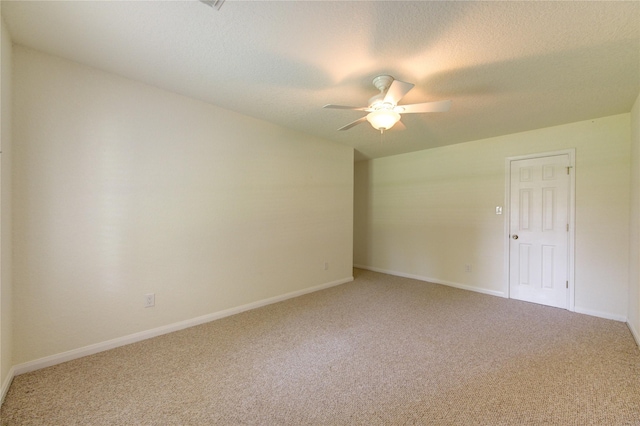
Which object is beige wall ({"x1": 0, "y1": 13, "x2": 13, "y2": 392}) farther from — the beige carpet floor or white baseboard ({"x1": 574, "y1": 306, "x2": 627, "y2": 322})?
white baseboard ({"x1": 574, "y1": 306, "x2": 627, "y2": 322})

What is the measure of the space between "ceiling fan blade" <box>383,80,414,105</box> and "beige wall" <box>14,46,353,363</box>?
1792 millimetres

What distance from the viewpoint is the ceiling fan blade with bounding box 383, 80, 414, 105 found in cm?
182

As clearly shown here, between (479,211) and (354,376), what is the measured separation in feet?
10.6

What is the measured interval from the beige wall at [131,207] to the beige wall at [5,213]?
75 millimetres

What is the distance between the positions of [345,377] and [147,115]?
2.75m

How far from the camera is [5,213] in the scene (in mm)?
1758

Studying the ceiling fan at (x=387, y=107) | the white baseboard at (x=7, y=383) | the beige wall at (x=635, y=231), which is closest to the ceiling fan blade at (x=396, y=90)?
the ceiling fan at (x=387, y=107)

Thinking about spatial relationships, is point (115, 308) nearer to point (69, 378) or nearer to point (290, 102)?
point (69, 378)

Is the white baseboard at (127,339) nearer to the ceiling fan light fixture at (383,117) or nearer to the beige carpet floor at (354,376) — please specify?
the beige carpet floor at (354,376)

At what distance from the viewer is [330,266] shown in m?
4.29

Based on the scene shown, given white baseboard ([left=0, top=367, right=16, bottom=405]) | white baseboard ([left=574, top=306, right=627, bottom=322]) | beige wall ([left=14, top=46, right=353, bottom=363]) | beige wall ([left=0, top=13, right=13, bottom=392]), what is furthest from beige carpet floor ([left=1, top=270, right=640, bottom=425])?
beige wall ([left=14, top=46, right=353, bottom=363])

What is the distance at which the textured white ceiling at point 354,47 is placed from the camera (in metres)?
1.54

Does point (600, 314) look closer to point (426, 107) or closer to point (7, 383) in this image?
point (426, 107)

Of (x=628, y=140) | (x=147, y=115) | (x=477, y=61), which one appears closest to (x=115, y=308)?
(x=147, y=115)
